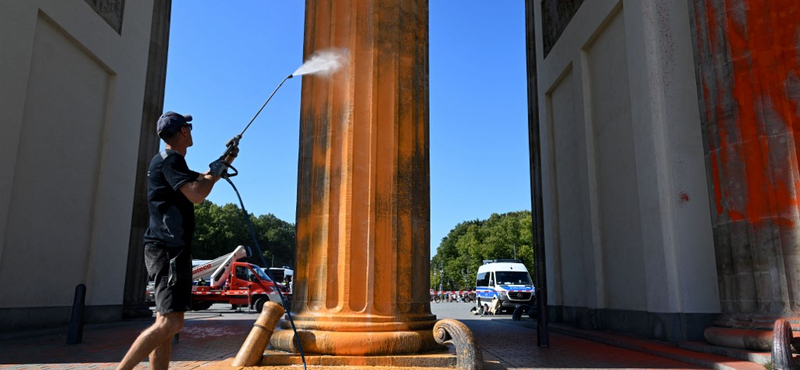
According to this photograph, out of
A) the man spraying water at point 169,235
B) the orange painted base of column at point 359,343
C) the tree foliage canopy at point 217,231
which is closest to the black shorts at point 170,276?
the man spraying water at point 169,235

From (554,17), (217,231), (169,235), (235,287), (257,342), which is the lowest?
(257,342)

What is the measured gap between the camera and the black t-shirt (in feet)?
12.7

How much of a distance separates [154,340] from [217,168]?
50.0 inches

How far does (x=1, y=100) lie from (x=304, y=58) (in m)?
6.78

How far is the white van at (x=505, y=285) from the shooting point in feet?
85.8

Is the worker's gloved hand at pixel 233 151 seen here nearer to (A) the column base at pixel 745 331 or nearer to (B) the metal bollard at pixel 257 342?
(B) the metal bollard at pixel 257 342

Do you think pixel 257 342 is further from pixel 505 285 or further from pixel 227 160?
pixel 505 285

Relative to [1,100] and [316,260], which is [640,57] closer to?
[316,260]

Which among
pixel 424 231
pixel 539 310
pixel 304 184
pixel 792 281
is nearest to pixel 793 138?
pixel 792 281

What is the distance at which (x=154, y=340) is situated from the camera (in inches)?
143

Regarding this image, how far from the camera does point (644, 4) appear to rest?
10023 millimetres

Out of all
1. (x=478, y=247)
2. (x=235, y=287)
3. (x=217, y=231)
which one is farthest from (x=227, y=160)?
(x=478, y=247)

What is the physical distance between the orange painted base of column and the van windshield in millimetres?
22953

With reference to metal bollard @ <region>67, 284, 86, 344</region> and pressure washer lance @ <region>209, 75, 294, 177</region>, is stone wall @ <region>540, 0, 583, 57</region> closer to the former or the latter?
pressure washer lance @ <region>209, 75, 294, 177</region>
